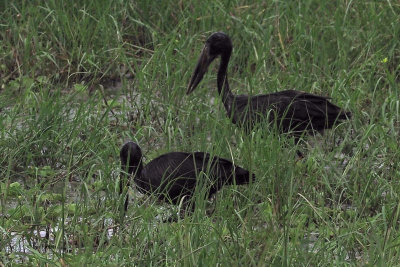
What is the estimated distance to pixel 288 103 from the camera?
647cm

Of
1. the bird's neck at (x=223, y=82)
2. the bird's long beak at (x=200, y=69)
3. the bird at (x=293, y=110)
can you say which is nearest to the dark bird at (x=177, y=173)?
the bird at (x=293, y=110)

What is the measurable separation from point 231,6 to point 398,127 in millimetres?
2209

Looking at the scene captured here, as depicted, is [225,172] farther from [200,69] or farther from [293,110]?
[200,69]

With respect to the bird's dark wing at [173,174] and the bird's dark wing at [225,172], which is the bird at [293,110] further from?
the bird's dark wing at [225,172]

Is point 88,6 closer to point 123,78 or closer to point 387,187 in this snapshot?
point 123,78

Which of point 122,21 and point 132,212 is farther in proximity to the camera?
point 122,21

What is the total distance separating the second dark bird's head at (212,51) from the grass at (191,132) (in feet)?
0.50

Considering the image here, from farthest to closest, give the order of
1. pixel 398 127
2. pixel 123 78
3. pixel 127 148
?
pixel 123 78, pixel 398 127, pixel 127 148

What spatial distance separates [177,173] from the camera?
5.57 m

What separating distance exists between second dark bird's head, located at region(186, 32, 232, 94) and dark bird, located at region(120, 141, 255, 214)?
4.17ft

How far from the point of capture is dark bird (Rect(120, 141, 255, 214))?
533 cm

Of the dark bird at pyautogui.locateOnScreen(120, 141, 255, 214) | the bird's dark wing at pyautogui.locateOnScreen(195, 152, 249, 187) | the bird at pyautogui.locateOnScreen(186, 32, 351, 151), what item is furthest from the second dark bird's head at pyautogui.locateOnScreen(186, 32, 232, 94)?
the bird's dark wing at pyautogui.locateOnScreen(195, 152, 249, 187)

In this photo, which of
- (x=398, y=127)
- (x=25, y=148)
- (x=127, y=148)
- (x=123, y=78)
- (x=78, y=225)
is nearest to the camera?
(x=78, y=225)

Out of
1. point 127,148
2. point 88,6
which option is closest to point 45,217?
point 127,148
